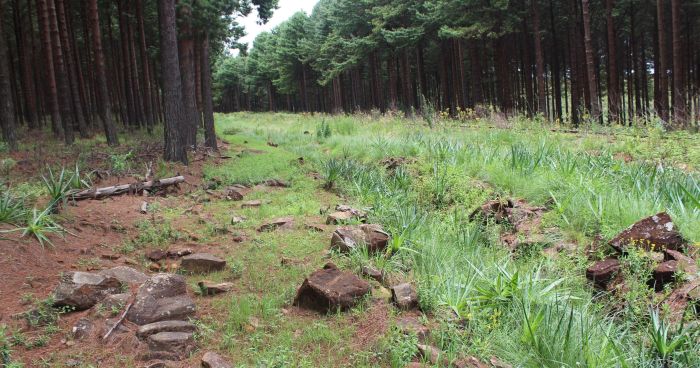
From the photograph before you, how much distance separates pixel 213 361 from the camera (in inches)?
135

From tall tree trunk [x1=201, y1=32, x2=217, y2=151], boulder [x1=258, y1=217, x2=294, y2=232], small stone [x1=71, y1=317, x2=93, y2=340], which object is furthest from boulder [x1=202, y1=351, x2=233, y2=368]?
tall tree trunk [x1=201, y1=32, x2=217, y2=151]

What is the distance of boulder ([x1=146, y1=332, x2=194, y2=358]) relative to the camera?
11.7ft

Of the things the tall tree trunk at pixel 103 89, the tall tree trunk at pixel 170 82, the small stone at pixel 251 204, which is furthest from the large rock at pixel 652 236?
the tall tree trunk at pixel 103 89

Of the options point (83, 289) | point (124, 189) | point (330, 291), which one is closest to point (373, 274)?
point (330, 291)

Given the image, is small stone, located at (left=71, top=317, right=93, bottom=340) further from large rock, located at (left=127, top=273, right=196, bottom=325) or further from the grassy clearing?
the grassy clearing

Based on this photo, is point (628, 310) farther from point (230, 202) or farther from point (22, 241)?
point (230, 202)

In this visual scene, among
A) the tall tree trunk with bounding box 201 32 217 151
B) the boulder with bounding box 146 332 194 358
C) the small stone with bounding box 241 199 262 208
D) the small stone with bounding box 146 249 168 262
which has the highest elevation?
the tall tree trunk with bounding box 201 32 217 151

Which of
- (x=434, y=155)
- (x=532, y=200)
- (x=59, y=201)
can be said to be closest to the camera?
(x=59, y=201)

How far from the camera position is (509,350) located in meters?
3.65

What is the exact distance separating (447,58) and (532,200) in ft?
103

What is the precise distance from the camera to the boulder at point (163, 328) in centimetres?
373

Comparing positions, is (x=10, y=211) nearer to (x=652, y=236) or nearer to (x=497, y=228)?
(x=497, y=228)

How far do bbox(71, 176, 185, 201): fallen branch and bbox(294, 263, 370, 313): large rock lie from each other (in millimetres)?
4349

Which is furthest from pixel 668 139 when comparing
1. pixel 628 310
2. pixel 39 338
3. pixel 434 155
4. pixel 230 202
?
pixel 39 338
